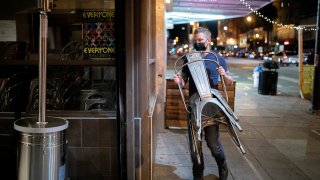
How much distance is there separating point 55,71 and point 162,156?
231 centimetres

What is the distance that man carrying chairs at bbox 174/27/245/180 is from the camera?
15.5ft

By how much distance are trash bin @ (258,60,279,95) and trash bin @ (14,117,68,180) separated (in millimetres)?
11473

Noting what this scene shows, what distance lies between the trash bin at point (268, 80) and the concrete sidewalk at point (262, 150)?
11.8 ft

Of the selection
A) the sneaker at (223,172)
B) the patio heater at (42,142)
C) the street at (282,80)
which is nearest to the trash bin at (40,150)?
the patio heater at (42,142)

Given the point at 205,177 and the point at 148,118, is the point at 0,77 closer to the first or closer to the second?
the point at 148,118

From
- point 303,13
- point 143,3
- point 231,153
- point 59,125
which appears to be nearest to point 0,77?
point 59,125

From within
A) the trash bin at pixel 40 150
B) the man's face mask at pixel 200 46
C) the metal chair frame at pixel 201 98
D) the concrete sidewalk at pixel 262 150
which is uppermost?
the man's face mask at pixel 200 46

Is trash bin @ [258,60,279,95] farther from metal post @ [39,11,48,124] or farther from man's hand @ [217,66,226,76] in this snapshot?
metal post @ [39,11,48,124]

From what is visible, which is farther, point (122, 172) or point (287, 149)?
point (287, 149)

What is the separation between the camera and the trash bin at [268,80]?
46.8 feet

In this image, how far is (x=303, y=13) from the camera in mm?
75062

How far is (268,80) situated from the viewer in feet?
47.2

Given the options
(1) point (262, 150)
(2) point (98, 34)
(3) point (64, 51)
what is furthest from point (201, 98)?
(1) point (262, 150)

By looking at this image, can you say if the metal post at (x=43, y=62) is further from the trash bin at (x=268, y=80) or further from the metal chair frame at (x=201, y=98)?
the trash bin at (x=268, y=80)
